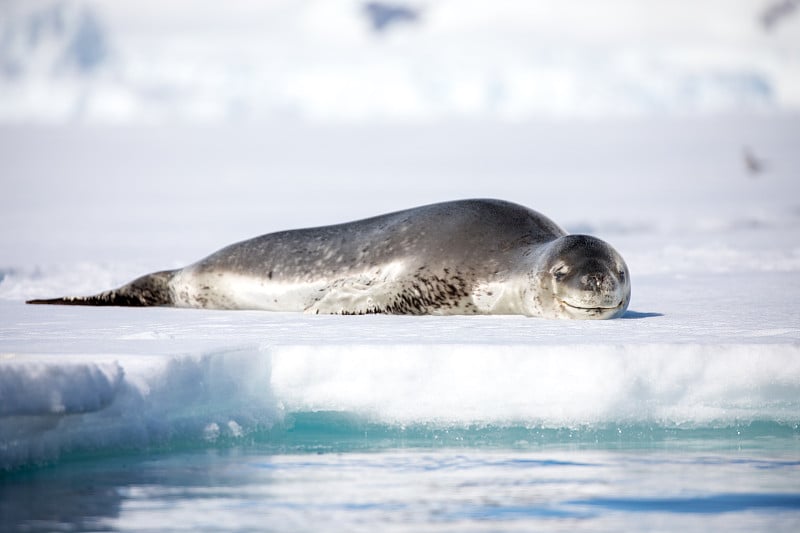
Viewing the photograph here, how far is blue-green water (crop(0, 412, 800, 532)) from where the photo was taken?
2650 millimetres

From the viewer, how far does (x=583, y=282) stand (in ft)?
16.7

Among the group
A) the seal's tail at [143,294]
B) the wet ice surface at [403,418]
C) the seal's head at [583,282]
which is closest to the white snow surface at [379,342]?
the wet ice surface at [403,418]

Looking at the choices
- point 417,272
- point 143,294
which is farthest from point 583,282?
point 143,294

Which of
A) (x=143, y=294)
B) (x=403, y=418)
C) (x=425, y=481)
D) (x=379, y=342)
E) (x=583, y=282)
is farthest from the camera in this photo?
(x=143, y=294)

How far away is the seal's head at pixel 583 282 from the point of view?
5.09 metres

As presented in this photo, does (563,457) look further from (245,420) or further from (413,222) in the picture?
(413,222)

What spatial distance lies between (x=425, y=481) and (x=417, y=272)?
275cm

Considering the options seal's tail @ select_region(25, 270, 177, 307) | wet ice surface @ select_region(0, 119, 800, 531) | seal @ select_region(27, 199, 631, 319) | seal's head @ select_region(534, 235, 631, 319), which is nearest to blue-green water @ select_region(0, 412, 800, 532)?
wet ice surface @ select_region(0, 119, 800, 531)

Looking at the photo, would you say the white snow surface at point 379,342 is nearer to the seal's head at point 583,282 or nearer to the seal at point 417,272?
the seal's head at point 583,282

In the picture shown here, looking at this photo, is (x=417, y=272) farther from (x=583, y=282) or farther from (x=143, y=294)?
(x=143, y=294)

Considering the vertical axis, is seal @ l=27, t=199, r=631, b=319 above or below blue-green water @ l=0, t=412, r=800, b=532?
above

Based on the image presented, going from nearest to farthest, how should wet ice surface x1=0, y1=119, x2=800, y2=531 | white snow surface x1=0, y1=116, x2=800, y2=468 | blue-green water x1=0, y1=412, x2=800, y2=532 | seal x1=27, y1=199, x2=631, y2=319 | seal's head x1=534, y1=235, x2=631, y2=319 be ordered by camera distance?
1. blue-green water x1=0, y1=412, x2=800, y2=532
2. wet ice surface x1=0, y1=119, x2=800, y2=531
3. white snow surface x1=0, y1=116, x2=800, y2=468
4. seal's head x1=534, y1=235, x2=631, y2=319
5. seal x1=27, y1=199, x2=631, y2=319

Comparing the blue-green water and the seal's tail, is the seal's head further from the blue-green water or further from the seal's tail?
the seal's tail

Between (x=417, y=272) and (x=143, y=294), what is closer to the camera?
(x=417, y=272)
